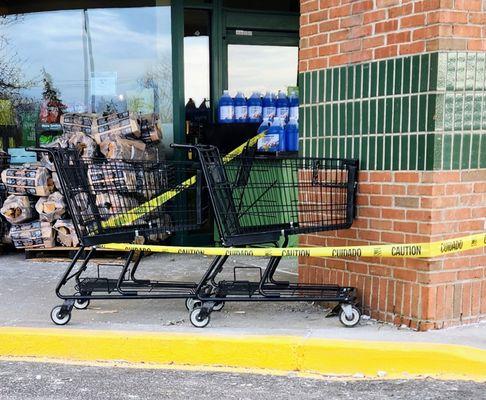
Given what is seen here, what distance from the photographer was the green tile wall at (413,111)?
4.52m

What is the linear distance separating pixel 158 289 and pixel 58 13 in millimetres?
4826

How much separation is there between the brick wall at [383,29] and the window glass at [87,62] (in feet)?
10.9

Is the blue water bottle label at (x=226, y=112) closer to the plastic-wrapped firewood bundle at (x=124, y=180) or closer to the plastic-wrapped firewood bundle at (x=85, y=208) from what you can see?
the plastic-wrapped firewood bundle at (x=124, y=180)

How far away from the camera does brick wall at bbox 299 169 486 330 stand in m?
4.57

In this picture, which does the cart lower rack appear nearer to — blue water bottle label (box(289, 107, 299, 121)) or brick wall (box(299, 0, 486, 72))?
brick wall (box(299, 0, 486, 72))

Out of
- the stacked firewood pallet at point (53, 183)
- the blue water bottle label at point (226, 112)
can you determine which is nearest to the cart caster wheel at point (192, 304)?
the stacked firewood pallet at point (53, 183)

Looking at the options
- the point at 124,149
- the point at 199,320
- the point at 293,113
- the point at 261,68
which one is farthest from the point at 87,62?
the point at 199,320

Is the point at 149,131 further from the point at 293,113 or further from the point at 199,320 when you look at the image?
the point at 199,320

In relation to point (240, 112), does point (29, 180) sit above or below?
below

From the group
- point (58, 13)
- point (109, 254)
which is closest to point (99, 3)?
point (58, 13)

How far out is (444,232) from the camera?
4.59m

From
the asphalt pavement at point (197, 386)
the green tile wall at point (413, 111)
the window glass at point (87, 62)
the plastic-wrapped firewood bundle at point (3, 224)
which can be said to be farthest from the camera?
the window glass at point (87, 62)

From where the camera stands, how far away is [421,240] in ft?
15.0

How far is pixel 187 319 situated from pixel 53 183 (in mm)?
3490
